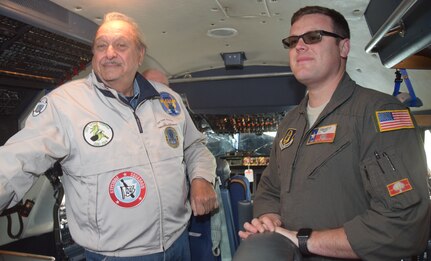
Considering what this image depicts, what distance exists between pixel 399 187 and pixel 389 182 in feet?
0.11

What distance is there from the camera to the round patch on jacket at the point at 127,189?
162 cm

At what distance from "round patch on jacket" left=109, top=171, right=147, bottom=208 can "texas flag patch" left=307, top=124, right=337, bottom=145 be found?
75 centimetres

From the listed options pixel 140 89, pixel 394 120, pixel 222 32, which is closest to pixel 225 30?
pixel 222 32

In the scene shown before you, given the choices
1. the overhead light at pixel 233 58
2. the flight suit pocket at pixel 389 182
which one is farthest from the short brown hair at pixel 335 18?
the overhead light at pixel 233 58

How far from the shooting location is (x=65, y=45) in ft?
8.46

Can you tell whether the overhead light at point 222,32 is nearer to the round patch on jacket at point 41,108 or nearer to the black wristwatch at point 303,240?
the round patch on jacket at point 41,108

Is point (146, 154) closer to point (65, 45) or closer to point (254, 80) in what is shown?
point (65, 45)

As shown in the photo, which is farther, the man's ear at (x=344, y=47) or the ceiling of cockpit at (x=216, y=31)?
the ceiling of cockpit at (x=216, y=31)

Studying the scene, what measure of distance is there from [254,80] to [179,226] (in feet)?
11.1

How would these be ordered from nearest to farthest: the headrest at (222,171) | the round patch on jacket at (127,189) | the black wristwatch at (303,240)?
1. the black wristwatch at (303,240)
2. the round patch on jacket at (127,189)
3. the headrest at (222,171)

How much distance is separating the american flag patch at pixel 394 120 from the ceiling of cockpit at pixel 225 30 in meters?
1.34

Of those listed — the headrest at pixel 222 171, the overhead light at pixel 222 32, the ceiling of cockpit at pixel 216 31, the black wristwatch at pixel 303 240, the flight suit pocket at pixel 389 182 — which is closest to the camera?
the flight suit pocket at pixel 389 182

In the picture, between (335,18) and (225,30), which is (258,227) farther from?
(225,30)

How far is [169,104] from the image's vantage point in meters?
1.98
